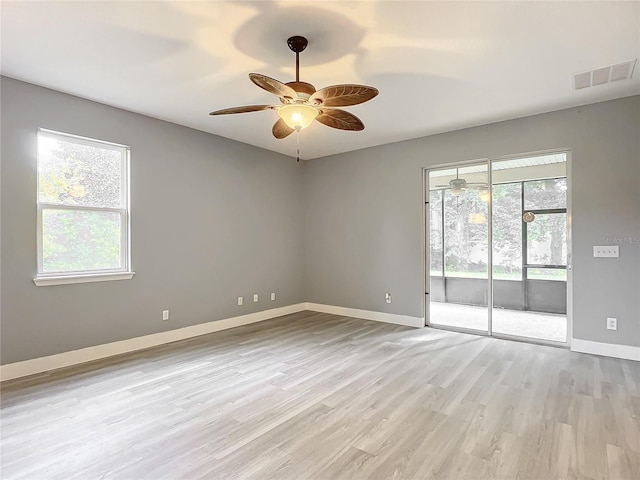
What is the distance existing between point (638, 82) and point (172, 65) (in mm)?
4527

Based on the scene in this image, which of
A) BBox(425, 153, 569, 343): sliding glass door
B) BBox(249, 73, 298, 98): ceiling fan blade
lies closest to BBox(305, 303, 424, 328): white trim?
BBox(425, 153, 569, 343): sliding glass door

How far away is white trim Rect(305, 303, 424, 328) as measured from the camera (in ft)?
17.4

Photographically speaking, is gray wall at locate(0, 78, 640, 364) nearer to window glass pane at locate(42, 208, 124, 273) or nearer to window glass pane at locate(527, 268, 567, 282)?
window glass pane at locate(42, 208, 124, 273)

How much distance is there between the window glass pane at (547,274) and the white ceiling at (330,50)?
6.78 feet

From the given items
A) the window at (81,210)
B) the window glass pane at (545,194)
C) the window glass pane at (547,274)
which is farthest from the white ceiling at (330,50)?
the window glass pane at (547,274)

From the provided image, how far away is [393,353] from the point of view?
4027 millimetres

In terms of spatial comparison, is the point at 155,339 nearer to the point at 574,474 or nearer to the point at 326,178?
the point at 326,178

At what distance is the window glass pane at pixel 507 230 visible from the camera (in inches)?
183

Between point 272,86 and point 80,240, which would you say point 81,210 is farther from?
point 272,86

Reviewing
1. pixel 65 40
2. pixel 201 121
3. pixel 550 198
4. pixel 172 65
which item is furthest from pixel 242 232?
pixel 550 198

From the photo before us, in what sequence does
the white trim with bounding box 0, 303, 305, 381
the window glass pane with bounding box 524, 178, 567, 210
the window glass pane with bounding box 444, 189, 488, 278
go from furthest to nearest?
the window glass pane with bounding box 444, 189, 488, 278 → the window glass pane with bounding box 524, 178, 567, 210 → the white trim with bounding box 0, 303, 305, 381

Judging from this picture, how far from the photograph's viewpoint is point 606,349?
12.8 ft

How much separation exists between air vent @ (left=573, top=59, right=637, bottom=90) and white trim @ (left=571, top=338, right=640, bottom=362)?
2.82 metres

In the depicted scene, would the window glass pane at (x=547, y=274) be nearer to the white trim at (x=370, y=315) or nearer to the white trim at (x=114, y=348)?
the white trim at (x=370, y=315)
